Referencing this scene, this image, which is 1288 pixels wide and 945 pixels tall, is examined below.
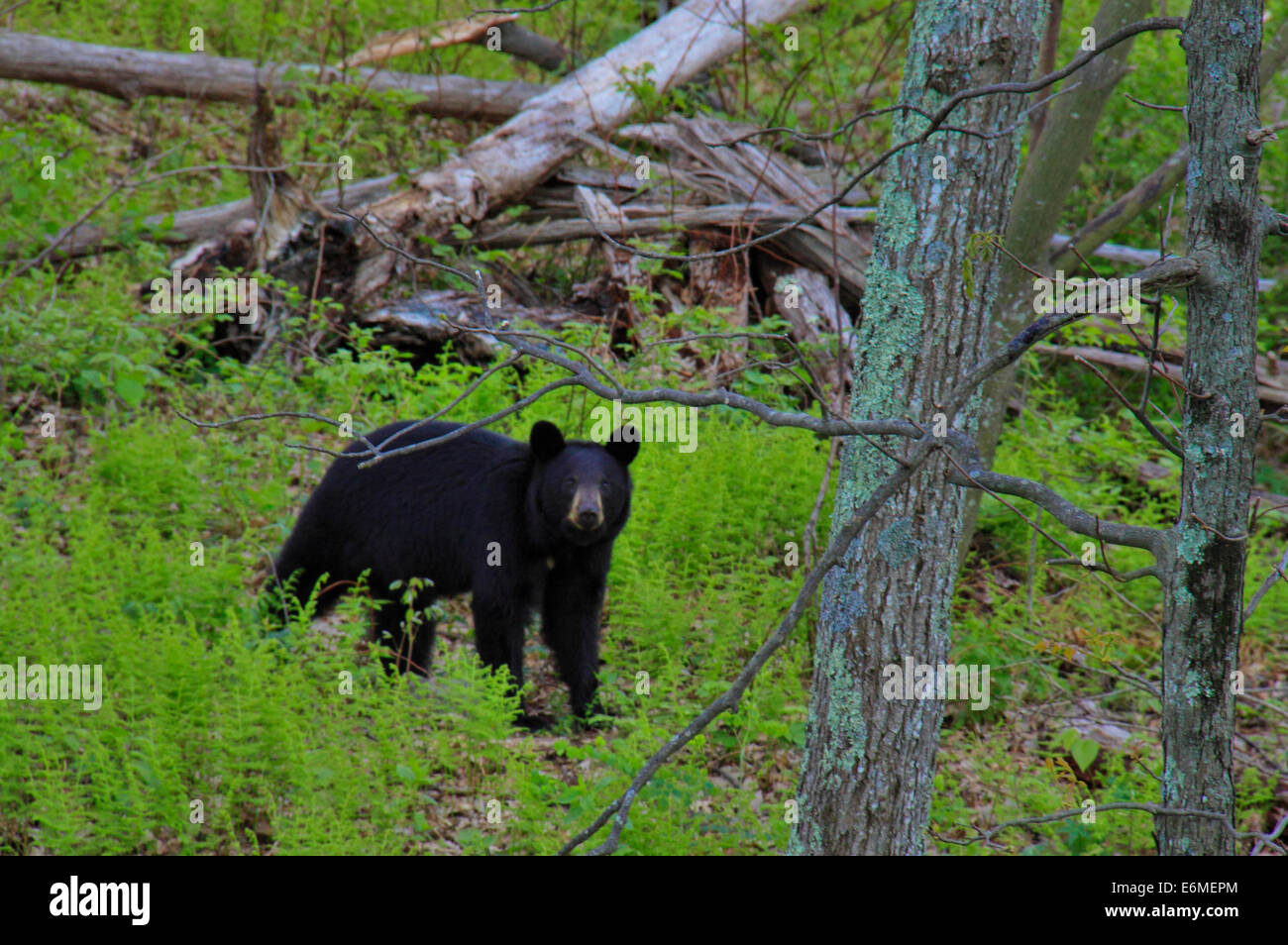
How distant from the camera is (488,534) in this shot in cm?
591

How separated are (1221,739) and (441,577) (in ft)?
14.4

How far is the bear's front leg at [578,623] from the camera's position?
19.3ft

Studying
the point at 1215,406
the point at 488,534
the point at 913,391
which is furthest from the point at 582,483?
the point at 1215,406

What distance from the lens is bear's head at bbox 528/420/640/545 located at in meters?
5.55

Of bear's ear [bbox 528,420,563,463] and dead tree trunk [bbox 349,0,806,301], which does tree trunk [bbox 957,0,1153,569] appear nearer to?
bear's ear [bbox 528,420,563,463]

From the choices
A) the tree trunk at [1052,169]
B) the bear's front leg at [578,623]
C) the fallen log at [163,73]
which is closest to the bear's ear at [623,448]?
the bear's front leg at [578,623]

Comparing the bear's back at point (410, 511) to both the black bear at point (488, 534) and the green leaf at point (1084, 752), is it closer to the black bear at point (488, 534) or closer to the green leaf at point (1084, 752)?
the black bear at point (488, 534)

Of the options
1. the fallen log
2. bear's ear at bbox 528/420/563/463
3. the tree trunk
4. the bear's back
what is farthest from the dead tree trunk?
the tree trunk

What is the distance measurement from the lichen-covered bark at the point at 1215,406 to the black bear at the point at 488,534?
3311 millimetres

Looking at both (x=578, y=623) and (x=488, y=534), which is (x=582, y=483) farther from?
(x=578, y=623)

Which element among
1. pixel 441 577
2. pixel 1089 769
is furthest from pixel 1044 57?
pixel 441 577

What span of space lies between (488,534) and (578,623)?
26.7 inches

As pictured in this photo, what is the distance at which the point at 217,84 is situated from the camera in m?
9.66

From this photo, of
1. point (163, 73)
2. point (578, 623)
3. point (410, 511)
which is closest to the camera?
point (578, 623)
